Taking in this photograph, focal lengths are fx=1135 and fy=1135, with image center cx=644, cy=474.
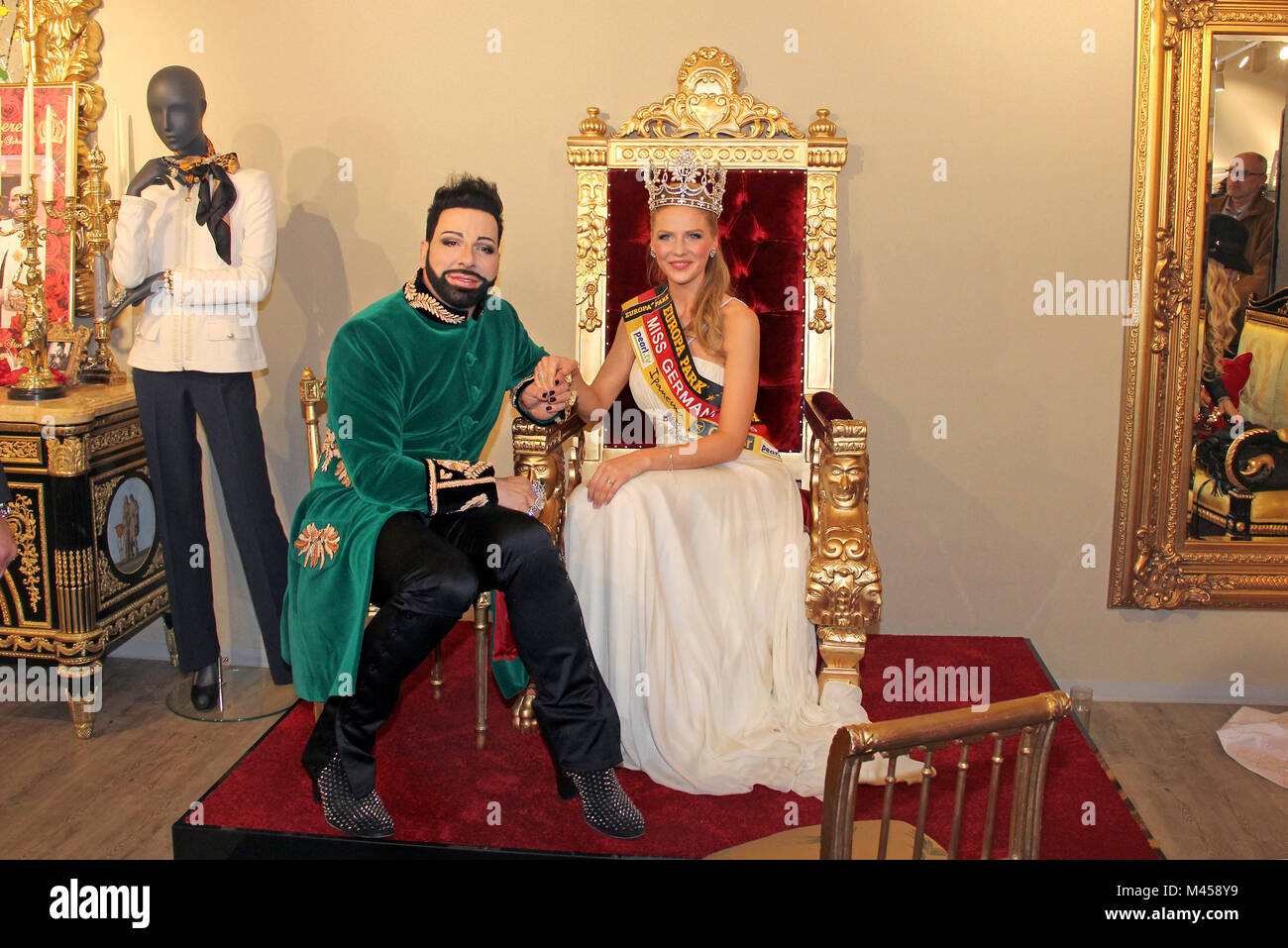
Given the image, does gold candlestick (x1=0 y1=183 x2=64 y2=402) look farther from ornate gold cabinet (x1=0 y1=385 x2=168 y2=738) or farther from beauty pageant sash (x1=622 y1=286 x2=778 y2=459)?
beauty pageant sash (x1=622 y1=286 x2=778 y2=459)

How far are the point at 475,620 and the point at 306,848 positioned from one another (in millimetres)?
768

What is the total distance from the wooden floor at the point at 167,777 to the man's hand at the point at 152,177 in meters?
1.69

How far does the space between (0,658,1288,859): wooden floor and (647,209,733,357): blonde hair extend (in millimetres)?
1795

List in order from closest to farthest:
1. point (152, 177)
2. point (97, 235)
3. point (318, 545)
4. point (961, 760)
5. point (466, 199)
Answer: point (961, 760) < point (318, 545) < point (466, 199) < point (152, 177) < point (97, 235)

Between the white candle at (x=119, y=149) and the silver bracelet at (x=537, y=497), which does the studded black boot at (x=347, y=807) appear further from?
the white candle at (x=119, y=149)

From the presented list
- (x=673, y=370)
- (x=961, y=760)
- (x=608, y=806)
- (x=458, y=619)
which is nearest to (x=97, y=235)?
(x=673, y=370)

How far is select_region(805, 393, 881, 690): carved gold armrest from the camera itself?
289 centimetres

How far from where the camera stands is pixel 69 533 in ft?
11.6

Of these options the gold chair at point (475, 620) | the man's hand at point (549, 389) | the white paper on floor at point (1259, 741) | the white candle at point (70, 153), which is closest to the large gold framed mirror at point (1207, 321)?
the white paper on floor at point (1259, 741)

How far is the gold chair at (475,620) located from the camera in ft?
9.93

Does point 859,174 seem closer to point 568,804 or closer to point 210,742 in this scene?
point 568,804

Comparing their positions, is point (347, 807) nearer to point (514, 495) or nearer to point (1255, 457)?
point (514, 495)

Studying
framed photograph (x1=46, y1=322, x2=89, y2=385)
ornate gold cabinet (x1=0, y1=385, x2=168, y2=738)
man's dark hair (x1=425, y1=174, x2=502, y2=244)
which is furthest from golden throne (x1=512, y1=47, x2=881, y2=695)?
framed photograph (x1=46, y1=322, x2=89, y2=385)

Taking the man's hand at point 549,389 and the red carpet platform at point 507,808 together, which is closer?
the red carpet platform at point 507,808
